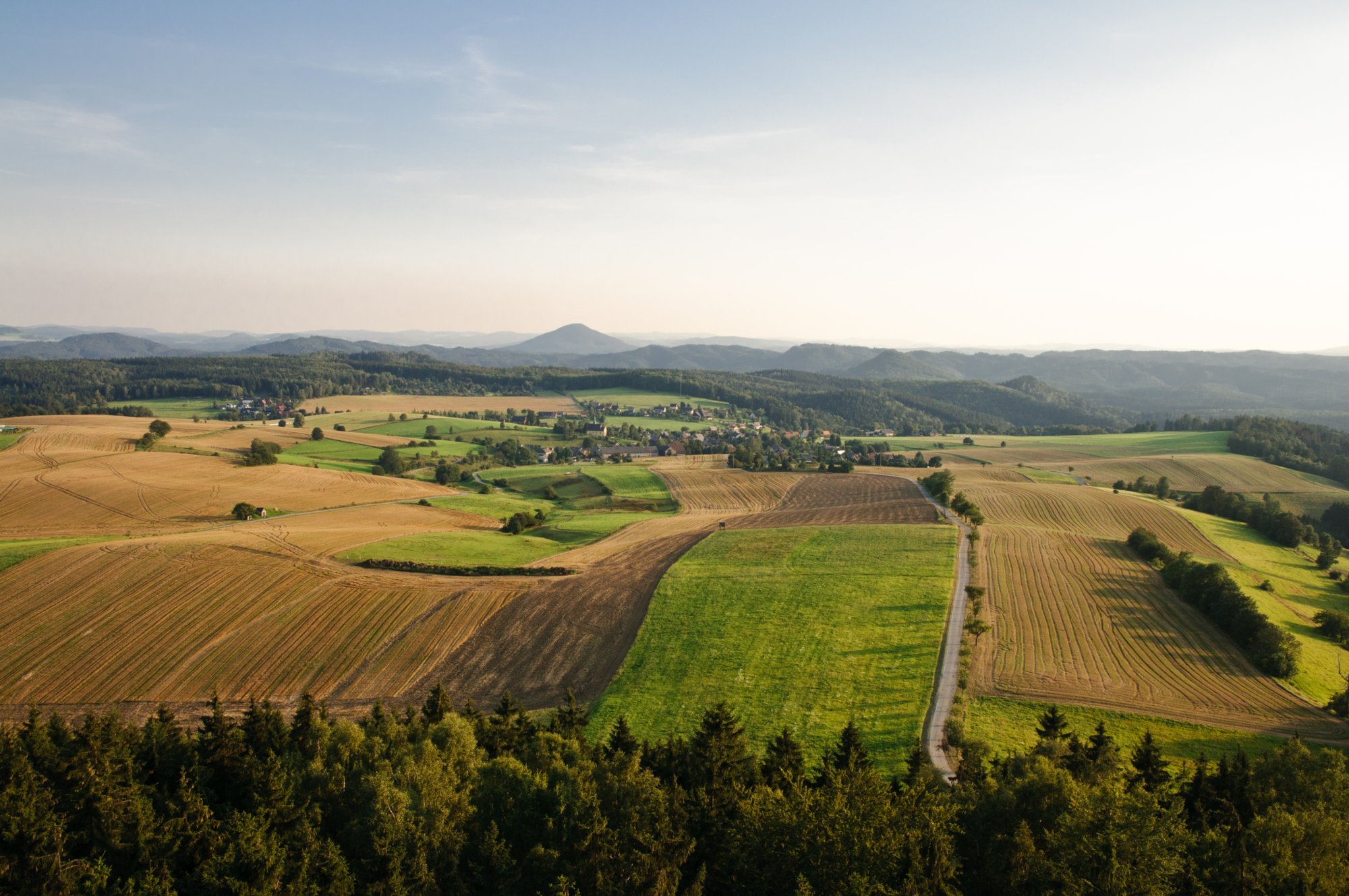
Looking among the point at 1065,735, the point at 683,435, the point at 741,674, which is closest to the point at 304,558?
Answer: the point at 741,674

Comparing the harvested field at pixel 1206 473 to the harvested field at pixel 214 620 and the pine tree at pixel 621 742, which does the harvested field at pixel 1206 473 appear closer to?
the pine tree at pixel 621 742

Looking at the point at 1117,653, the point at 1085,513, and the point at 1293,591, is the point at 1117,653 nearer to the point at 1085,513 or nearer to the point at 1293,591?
the point at 1293,591

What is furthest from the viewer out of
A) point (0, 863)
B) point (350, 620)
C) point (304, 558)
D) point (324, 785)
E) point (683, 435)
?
point (683, 435)

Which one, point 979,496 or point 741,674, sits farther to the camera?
point 979,496

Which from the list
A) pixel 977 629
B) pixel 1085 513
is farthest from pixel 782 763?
pixel 1085 513

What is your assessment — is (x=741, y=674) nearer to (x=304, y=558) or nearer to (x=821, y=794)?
(x=821, y=794)

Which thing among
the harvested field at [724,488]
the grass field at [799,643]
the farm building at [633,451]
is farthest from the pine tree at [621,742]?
the farm building at [633,451]

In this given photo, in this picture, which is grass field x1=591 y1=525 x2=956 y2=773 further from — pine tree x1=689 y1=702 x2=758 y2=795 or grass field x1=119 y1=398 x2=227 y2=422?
grass field x1=119 y1=398 x2=227 y2=422
